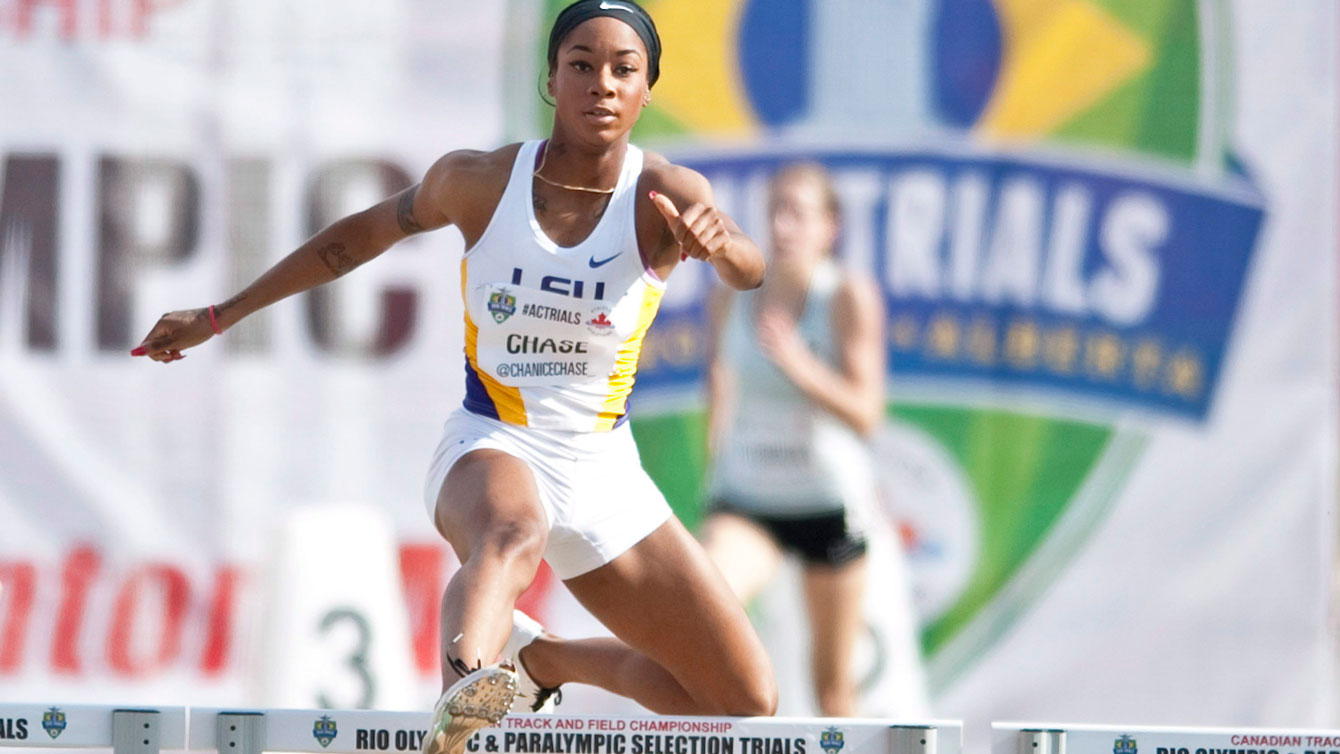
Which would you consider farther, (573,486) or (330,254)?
(330,254)

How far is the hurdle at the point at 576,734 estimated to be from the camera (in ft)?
12.5

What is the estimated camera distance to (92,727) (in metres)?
3.95

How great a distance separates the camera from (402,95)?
730 cm

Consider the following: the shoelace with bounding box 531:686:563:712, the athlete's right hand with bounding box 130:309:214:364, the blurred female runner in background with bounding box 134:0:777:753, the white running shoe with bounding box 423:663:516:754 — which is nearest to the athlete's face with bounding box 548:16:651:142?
the blurred female runner in background with bounding box 134:0:777:753

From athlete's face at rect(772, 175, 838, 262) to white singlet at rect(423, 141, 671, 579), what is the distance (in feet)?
9.78

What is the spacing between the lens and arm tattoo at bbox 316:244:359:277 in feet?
13.9

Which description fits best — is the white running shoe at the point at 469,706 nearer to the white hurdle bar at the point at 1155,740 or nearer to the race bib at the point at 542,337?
the race bib at the point at 542,337

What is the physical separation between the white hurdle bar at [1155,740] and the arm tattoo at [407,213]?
73.2 inches

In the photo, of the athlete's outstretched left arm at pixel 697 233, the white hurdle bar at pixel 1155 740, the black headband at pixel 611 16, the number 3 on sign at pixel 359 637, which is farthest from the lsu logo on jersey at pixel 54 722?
the number 3 on sign at pixel 359 637

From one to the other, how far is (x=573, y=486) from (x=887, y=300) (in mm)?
3726

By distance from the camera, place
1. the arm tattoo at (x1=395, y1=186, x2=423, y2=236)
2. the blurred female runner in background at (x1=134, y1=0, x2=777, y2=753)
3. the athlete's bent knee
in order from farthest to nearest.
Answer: the arm tattoo at (x1=395, y1=186, x2=423, y2=236)
the blurred female runner in background at (x1=134, y1=0, x2=777, y2=753)
the athlete's bent knee

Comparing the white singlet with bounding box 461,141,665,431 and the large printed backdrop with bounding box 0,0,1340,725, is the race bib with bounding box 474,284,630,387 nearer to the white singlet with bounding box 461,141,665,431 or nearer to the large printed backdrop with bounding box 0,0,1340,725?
the white singlet with bounding box 461,141,665,431

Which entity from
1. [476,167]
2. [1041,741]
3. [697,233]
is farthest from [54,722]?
[1041,741]

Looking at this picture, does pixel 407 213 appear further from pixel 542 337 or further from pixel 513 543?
pixel 513 543
